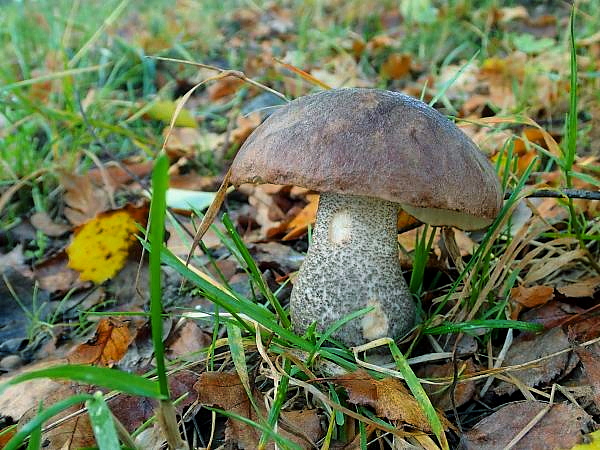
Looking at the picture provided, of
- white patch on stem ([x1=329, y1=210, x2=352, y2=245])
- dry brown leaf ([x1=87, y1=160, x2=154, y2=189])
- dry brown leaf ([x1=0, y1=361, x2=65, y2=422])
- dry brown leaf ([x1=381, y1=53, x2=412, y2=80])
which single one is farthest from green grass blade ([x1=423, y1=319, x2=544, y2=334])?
dry brown leaf ([x1=381, y1=53, x2=412, y2=80])

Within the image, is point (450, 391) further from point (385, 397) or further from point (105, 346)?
point (105, 346)

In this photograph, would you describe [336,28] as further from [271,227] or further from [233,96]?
[271,227]

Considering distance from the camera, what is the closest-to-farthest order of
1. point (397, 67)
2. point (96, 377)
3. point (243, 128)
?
point (96, 377)
point (243, 128)
point (397, 67)

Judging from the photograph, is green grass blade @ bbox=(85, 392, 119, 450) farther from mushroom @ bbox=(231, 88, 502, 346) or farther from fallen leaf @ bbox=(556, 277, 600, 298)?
fallen leaf @ bbox=(556, 277, 600, 298)

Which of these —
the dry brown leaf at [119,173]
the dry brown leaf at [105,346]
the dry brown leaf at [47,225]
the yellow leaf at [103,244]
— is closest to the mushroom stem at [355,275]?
the dry brown leaf at [105,346]

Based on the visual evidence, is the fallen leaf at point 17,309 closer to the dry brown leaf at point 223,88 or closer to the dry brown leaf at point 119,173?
the dry brown leaf at point 119,173

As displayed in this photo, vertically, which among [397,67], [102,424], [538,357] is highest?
[102,424]

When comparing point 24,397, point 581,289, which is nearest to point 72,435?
point 24,397
